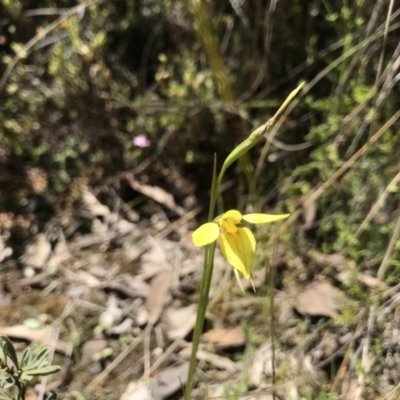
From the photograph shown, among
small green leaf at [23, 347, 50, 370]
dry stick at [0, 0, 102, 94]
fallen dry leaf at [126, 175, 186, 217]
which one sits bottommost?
small green leaf at [23, 347, 50, 370]

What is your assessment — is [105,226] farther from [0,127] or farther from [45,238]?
[0,127]

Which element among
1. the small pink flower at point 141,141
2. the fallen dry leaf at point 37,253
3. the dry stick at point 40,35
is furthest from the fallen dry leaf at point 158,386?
the dry stick at point 40,35

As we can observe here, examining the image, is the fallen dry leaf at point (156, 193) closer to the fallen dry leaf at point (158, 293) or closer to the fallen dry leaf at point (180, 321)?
the fallen dry leaf at point (158, 293)

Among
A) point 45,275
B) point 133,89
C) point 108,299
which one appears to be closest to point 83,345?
point 108,299

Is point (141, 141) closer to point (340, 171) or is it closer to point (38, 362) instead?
point (340, 171)

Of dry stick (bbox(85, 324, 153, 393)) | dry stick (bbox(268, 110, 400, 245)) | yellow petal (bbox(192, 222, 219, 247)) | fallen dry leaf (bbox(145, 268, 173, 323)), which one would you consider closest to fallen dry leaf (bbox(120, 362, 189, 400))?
dry stick (bbox(85, 324, 153, 393))

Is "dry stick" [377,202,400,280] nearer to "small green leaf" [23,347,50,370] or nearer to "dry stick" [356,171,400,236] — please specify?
"dry stick" [356,171,400,236]
